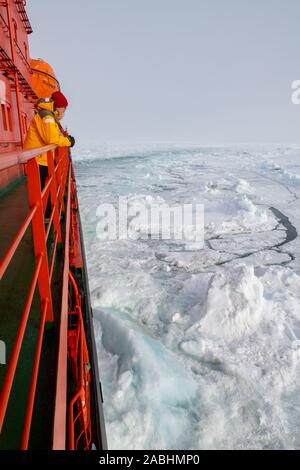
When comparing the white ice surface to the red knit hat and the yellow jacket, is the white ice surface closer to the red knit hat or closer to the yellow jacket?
the yellow jacket

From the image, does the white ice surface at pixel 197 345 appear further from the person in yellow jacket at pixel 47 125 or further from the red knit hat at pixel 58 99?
the red knit hat at pixel 58 99

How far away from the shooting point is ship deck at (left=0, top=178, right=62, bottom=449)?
1.18m

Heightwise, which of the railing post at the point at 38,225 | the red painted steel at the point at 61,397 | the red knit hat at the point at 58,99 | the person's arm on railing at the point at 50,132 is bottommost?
the red painted steel at the point at 61,397

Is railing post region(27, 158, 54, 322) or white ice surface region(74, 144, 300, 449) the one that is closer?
railing post region(27, 158, 54, 322)

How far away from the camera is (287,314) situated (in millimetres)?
4320

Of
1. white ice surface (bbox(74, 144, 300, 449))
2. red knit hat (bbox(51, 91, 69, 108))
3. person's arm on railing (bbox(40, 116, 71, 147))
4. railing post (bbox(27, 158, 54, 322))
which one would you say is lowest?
white ice surface (bbox(74, 144, 300, 449))

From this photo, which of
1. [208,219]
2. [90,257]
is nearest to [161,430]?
[90,257]

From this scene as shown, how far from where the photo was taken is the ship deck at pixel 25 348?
118 cm

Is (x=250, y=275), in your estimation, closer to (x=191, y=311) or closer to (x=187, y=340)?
(x=191, y=311)

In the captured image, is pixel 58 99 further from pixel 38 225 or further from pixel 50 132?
pixel 38 225

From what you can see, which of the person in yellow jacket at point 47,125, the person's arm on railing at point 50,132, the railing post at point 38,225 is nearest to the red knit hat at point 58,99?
the person in yellow jacket at point 47,125

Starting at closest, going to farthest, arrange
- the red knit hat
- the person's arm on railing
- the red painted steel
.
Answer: the red painted steel → the person's arm on railing → the red knit hat

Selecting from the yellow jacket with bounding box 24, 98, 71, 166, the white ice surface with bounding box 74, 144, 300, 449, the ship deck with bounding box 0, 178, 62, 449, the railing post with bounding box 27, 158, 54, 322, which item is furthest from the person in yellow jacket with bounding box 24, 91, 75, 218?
the white ice surface with bounding box 74, 144, 300, 449

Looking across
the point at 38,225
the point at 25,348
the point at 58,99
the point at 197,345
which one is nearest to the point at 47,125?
the point at 58,99
